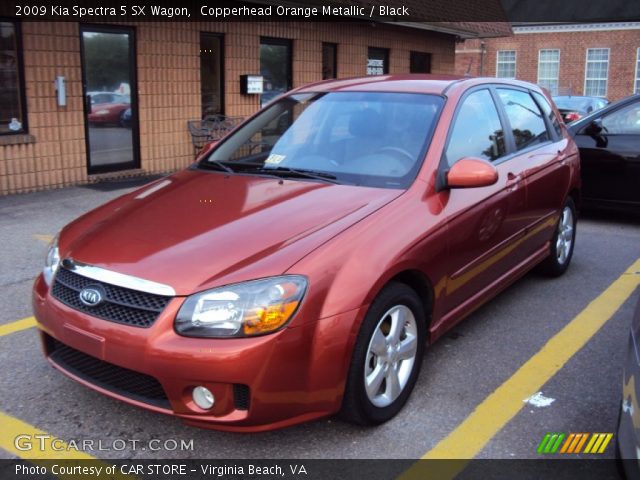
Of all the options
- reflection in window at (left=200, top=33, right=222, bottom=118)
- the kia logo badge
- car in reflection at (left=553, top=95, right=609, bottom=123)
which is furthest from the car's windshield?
car in reflection at (left=553, top=95, right=609, bottom=123)

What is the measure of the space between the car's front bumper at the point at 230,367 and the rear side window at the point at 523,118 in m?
2.50

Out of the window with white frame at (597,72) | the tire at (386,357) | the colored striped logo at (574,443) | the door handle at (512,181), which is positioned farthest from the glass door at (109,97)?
the window with white frame at (597,72)

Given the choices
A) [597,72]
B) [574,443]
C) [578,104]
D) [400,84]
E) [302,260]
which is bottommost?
[574,443]

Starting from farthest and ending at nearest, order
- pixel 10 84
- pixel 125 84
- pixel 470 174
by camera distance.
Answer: pixel 125 84 < pixel 10 84 < pixel 470 174

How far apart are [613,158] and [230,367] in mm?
6351

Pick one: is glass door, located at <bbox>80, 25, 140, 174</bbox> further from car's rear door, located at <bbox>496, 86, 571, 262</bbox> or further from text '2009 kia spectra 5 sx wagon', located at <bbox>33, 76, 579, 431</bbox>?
car's rear door, located at <bbox>496, 86, 571, 262</bbox>

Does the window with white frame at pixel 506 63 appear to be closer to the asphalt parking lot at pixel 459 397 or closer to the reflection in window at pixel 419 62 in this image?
the reflection in window at pixel 419 62

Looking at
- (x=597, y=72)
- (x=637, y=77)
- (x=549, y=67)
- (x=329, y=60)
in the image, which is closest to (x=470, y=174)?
(x=329, y=60)

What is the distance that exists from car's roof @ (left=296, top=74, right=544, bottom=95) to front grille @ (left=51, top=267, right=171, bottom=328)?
7.28 ft

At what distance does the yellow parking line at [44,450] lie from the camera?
2.86m

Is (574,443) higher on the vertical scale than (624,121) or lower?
lower

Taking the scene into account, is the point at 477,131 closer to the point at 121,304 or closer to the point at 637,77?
the point at 121,304

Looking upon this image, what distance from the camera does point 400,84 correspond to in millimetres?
4363

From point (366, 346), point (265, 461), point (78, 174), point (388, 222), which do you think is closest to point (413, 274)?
point (388, 222)
